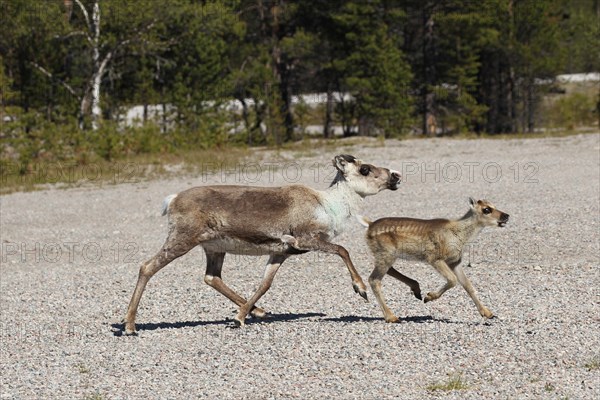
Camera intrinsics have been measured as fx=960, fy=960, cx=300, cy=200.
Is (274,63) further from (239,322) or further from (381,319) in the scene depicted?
(239,322)

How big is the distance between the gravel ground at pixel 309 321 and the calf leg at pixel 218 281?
0.27 meters

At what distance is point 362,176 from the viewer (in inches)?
496

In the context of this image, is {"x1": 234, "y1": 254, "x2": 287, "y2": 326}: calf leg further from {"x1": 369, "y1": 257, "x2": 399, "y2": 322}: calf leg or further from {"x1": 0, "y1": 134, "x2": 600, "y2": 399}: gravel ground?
{"x1": 369, "y1": 257, "x2": 399, "y2": 322}: calf leg

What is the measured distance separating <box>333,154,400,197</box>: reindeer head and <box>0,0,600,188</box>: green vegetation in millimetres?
28452

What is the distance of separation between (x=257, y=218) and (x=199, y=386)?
119 inches

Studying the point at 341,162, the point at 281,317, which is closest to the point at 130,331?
the point at 281,317

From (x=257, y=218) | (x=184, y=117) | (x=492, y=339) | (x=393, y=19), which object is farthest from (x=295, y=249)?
(x=393, y=19)

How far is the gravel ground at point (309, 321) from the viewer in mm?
9672

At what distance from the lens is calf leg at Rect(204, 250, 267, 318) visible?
12.8 m

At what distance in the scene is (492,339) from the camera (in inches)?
429

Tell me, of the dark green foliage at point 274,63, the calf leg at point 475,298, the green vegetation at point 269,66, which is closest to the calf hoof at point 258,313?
the calf leg at point 475,298

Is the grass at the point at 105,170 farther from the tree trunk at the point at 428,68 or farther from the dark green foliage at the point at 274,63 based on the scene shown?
the tree trunk at the point at 428,68

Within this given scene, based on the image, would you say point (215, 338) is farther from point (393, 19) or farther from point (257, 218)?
point (393, 19)

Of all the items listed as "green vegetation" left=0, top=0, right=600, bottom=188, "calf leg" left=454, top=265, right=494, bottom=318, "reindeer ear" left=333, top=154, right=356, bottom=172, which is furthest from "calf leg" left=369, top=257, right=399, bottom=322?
"green vegetation" left=0, top=0, right=600, bottom=188
